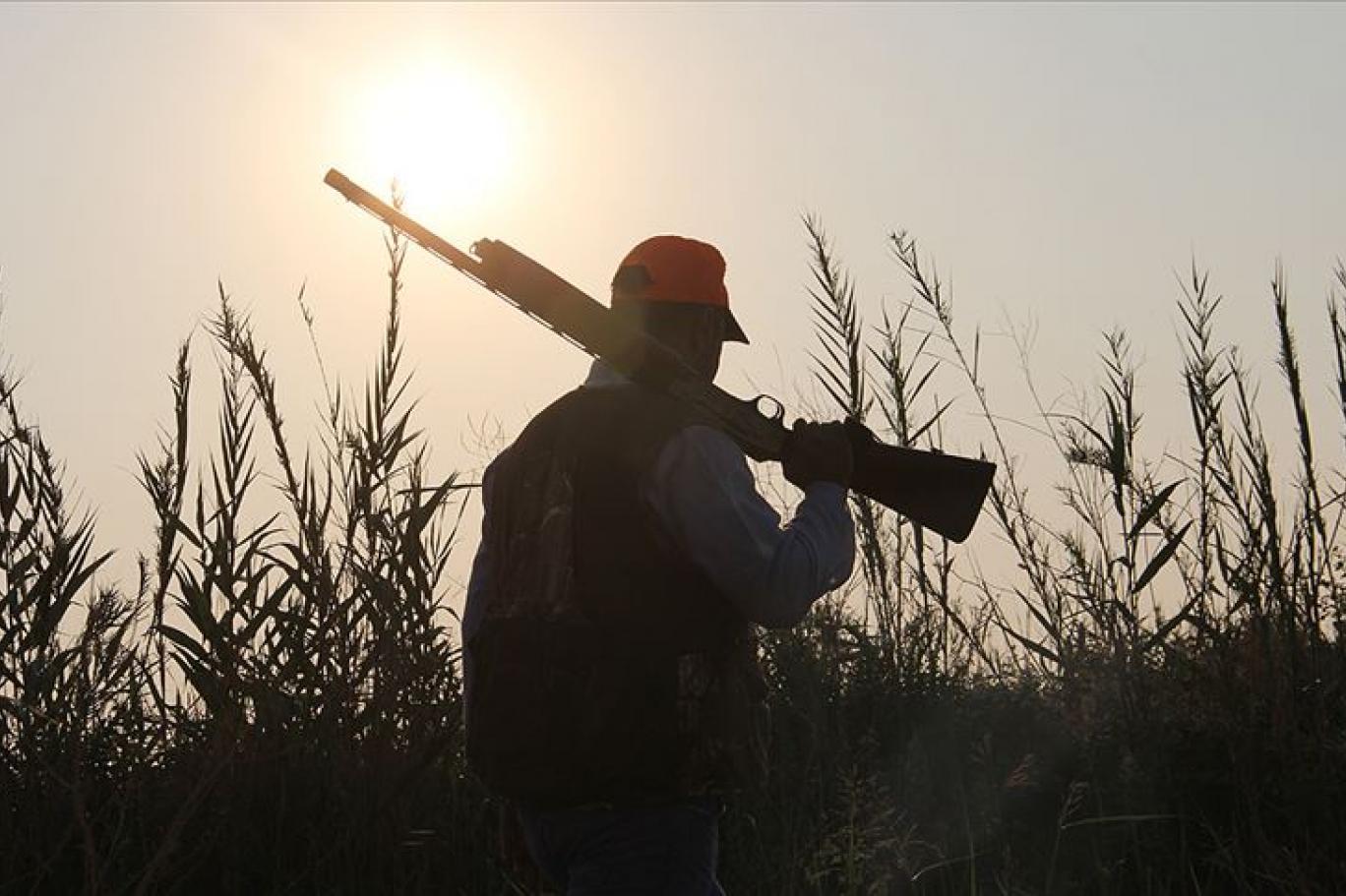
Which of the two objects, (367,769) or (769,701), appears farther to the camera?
(769,701)

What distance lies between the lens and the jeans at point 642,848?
314cm

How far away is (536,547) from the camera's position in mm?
3361

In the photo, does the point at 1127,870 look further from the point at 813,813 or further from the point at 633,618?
the point at 633,618

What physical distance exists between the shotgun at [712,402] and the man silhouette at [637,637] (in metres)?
0.14

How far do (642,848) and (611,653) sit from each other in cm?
36

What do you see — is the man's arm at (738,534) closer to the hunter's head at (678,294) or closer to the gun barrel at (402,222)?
the hunter's head at (678,294)

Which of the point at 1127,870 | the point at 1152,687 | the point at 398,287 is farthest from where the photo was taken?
the point at 398,287

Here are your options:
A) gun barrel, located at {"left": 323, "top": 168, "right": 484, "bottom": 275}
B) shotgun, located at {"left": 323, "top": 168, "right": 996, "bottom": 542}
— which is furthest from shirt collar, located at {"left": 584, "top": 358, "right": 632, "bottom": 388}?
gun barrel, located at {"left": 323, "top": 168, "right": 484, "bottom": 275}

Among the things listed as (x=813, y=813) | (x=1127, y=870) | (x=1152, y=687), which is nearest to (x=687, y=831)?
(x=813, y=813)

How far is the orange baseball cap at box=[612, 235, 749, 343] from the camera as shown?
3.52m

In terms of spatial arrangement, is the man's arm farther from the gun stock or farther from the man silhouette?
the gun stock

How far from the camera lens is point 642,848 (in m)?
3.15

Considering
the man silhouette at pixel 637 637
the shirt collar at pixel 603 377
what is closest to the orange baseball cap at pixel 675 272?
the shirt collar at pixel 603 377

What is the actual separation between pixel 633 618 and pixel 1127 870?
2.13 m
